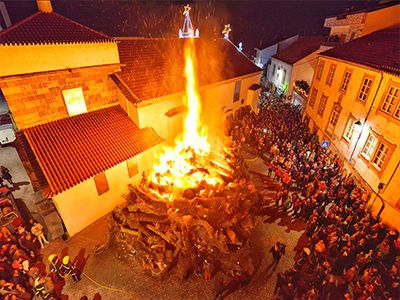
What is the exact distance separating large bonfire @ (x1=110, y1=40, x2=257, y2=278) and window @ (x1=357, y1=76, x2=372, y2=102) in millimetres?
11401

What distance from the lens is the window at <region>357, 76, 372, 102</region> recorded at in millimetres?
16745

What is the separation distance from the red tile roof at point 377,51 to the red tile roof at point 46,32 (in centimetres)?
1875

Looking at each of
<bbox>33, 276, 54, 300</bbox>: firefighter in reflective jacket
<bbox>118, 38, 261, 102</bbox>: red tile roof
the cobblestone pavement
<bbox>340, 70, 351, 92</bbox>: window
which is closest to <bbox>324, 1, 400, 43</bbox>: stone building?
<bbox>340, 70, 351, 92</bbox>: window

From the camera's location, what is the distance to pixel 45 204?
1379cm

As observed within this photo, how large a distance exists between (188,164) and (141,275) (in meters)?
7.36

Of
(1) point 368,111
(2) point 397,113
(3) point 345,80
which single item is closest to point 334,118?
(3) point 345,80

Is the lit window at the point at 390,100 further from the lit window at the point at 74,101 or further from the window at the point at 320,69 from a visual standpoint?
the lit window at the point at 74,101

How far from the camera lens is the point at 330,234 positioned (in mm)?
12352

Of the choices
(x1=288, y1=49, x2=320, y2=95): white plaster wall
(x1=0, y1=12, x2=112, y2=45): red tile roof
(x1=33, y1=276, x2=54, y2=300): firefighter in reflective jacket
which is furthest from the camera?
(x1=288, y1=49, x2=320, y2=95): white plaster wall

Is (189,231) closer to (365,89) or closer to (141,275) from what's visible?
(141,275)

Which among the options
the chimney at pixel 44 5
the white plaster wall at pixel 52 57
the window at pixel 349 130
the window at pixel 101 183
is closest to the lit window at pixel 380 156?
the window at pixel 349 130

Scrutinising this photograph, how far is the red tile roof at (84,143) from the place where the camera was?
13.2 metres

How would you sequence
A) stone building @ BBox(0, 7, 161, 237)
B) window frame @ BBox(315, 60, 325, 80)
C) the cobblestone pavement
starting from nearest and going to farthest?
1. the cobblestone pavement
2. stone building @ BBox(0, 7, 161, 237)
3. window frame @ BBox(315, 60, 325, 80)

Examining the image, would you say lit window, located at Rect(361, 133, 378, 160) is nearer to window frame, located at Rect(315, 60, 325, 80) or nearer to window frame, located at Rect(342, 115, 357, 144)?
window frame, located at Rect(342, 115, 357, 144)
